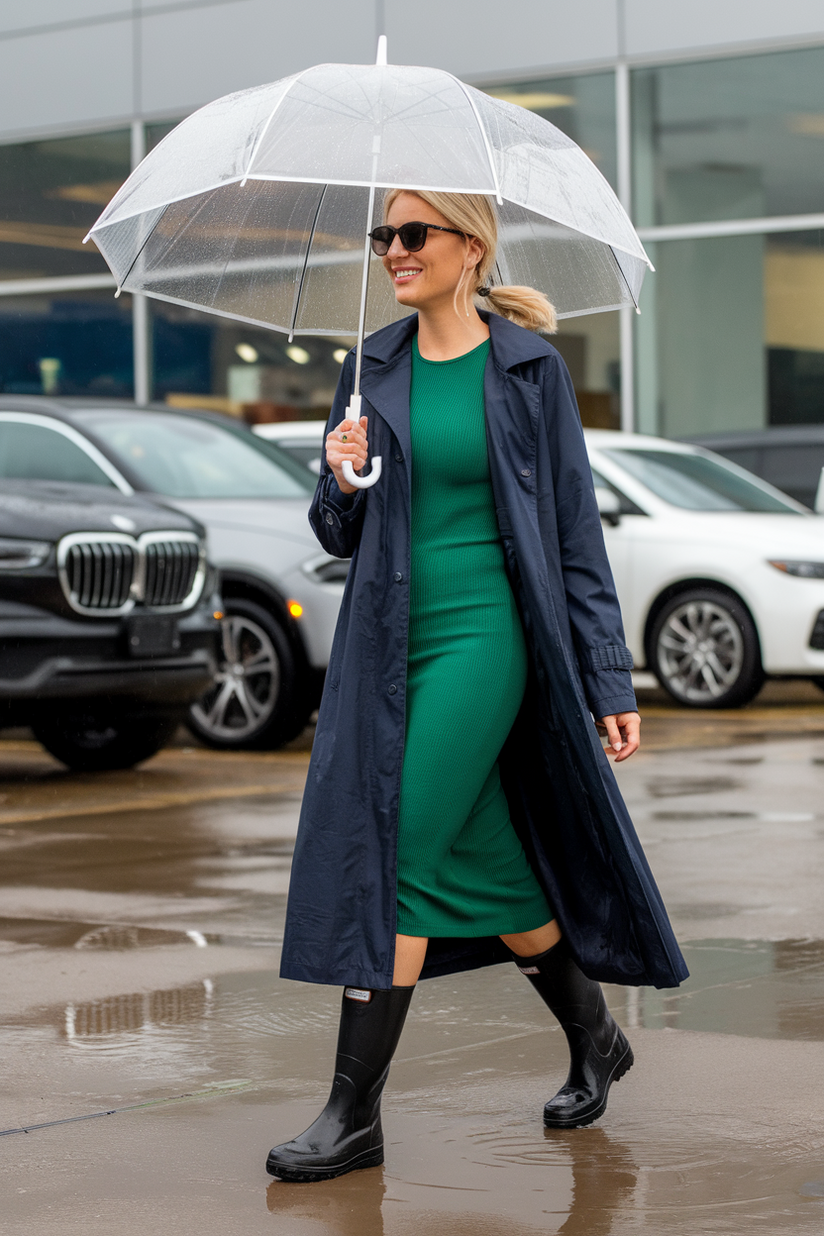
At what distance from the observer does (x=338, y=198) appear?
463 cm

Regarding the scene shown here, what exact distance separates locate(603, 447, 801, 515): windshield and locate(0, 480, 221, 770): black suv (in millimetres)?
4329

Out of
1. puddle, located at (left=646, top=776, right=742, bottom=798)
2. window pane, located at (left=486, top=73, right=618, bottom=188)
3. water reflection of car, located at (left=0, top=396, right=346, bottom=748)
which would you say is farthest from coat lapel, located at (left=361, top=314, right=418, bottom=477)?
window pane, located at (left=486, top=73, right=618, bottom=188)

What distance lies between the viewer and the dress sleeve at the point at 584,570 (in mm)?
3889

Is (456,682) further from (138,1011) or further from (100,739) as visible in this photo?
(100,739)

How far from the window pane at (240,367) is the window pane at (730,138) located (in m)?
3.35

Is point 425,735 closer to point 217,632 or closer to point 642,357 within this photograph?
point 217,632

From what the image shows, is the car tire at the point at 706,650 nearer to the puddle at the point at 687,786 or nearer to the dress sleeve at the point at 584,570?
the puddle at the point at 687,786

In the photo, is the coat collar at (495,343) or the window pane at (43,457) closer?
the coat collar at (495,343)

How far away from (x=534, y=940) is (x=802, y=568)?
9108mm

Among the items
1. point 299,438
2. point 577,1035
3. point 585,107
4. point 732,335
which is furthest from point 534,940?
point 585,107

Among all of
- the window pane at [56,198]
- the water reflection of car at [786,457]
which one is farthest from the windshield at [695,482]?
the window pane at [56,198]

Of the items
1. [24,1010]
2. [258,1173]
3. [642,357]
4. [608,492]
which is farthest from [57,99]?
[258,1173]

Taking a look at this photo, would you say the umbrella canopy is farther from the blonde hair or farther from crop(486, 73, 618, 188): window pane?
crop(486, 73, 618, 188): window pane

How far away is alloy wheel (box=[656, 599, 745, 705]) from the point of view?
1300 centimetres
